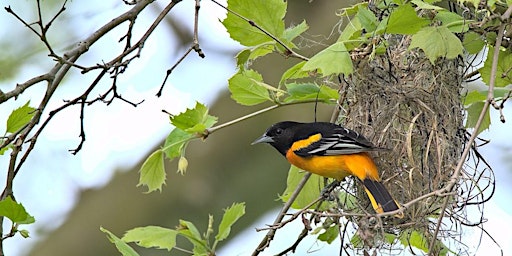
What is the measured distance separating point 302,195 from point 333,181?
0.34 ft

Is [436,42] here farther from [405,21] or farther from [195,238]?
[195,238]

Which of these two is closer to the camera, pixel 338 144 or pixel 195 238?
pixel 195 238

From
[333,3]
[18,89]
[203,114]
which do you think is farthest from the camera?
[333,3]

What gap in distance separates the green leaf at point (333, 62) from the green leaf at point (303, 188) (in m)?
0.61

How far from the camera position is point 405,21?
1.92 m


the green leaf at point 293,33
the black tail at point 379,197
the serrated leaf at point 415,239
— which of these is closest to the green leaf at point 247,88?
the green leaf at point 293,33

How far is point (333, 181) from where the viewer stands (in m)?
2.45

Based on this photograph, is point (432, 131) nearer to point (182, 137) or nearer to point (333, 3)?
point (182, 137)

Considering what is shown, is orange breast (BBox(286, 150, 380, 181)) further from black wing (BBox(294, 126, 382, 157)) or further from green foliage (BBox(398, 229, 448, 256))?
green foliage (BBox(398, 229, 448, 256))

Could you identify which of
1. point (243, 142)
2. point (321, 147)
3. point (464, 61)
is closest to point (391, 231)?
point (321, 147)

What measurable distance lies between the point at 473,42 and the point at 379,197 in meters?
0.47

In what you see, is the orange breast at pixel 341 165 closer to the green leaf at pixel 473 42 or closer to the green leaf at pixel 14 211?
the green leaf at pixel 473 42

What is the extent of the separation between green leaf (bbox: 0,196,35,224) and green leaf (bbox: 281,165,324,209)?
0.79m

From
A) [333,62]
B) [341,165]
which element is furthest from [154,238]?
[333,62]
